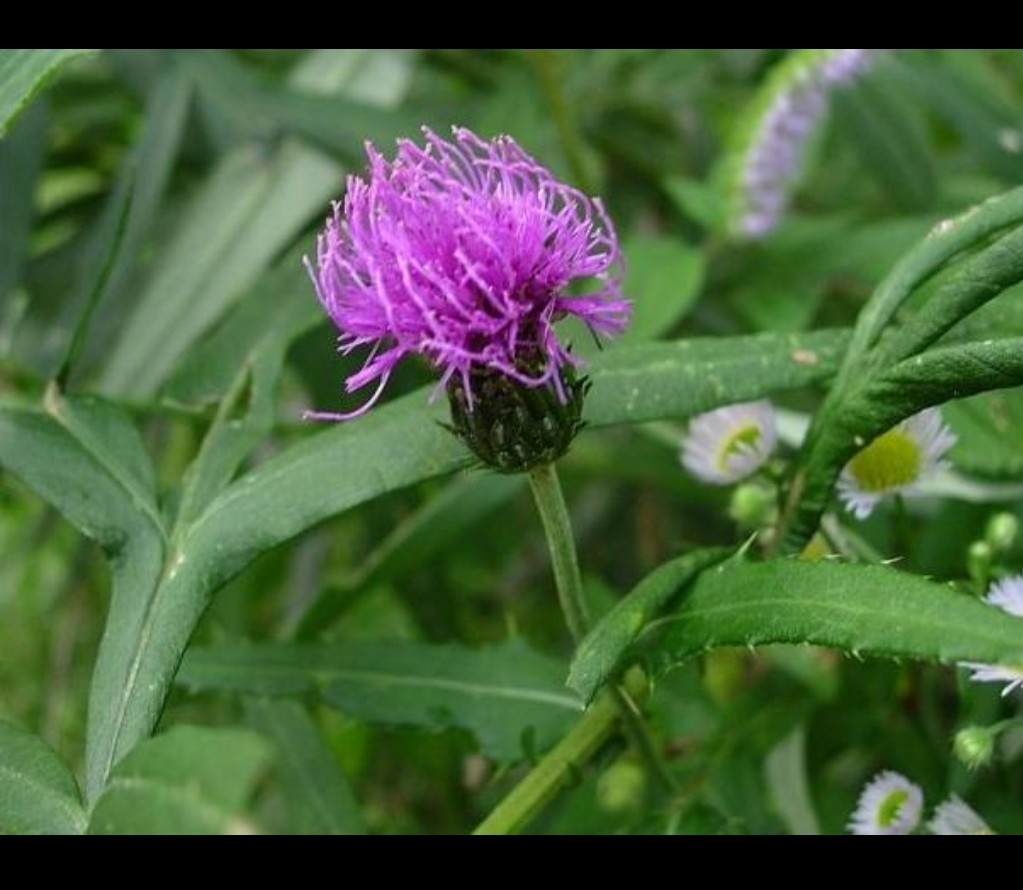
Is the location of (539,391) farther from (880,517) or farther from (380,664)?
(880,517)

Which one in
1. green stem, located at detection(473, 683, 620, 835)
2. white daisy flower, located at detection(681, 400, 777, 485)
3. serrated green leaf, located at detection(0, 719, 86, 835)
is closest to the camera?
serrated green leaf, located at detection(0, 719, 86, 835)

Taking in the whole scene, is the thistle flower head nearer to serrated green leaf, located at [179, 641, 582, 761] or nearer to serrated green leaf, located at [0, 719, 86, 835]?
serrated green leaf, located at [179, 641, 582, 761]

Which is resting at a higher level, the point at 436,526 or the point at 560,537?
the point at 560,537

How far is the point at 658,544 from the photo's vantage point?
1519 mm

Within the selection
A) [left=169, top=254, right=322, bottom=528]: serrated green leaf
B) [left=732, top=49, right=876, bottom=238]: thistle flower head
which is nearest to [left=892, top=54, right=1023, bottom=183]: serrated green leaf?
[left=732, top=49, right=876, bottom=238]: thistle flower head

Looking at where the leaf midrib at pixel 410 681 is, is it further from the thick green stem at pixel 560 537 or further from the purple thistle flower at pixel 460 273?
the purple thistle flower at pixel 460 273

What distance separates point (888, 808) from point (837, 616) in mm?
230

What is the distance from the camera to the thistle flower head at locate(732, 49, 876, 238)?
4.09 feet

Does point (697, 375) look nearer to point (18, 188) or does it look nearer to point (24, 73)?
point (24, 73)

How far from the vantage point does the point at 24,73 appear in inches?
34.9

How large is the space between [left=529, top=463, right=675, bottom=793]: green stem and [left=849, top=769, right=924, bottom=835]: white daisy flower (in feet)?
0.37

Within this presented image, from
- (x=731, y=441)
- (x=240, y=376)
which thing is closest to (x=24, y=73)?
(x=240, y=376)

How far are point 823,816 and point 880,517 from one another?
0.74 feet

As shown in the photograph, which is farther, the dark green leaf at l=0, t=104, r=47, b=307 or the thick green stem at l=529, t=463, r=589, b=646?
the dark green leaf at l=0, t=104, r=47, b=307
